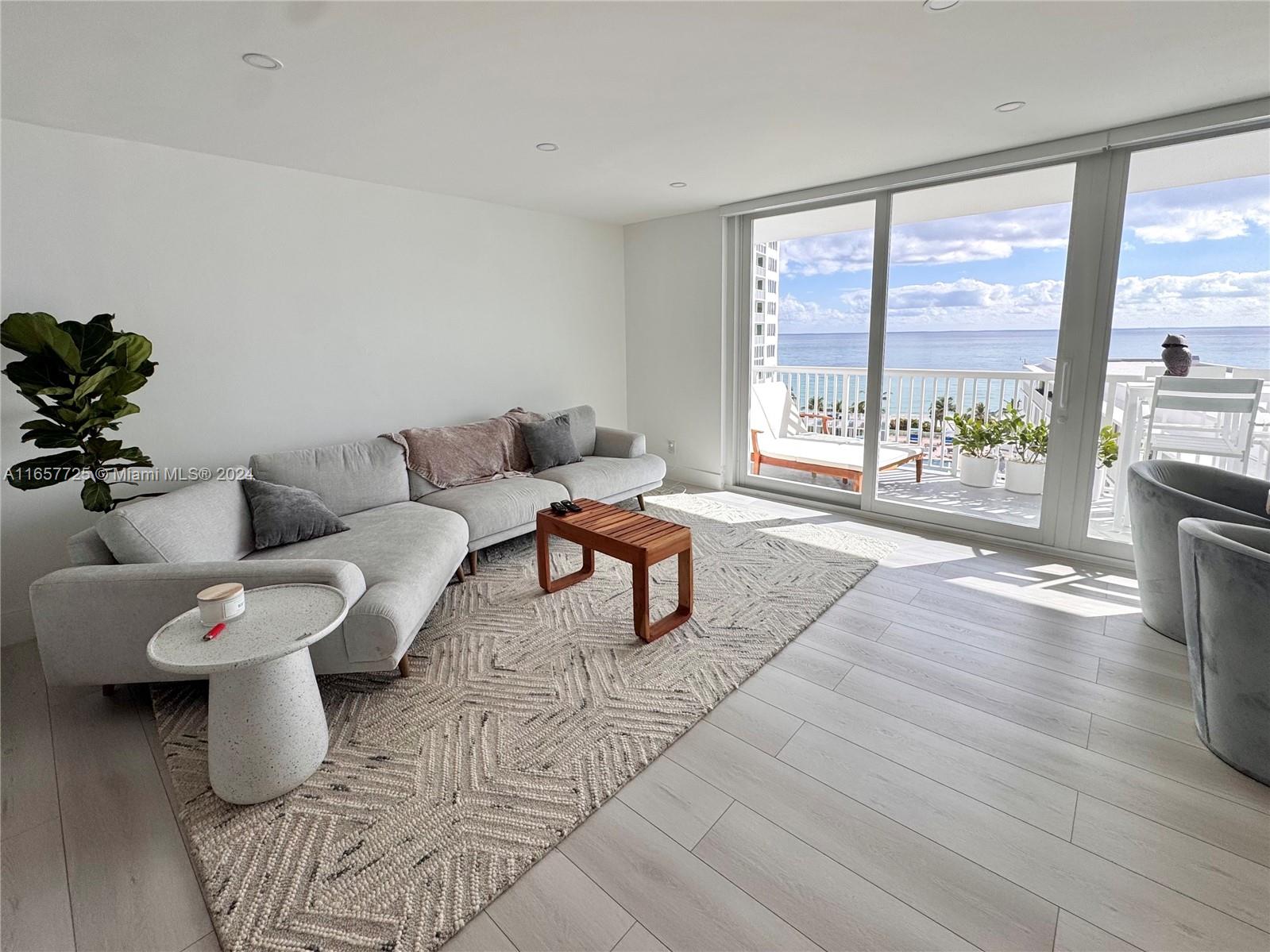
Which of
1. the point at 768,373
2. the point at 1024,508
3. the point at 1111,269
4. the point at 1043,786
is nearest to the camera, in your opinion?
the point at 1043,786

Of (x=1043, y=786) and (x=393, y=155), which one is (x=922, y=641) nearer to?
(x=1043, y=786)

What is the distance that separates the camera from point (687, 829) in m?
1.69

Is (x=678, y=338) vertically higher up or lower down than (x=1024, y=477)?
higher up

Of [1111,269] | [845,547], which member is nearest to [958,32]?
[1111,269]

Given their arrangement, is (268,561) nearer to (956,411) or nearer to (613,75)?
(613,75)

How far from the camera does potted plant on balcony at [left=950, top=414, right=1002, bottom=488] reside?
488cm

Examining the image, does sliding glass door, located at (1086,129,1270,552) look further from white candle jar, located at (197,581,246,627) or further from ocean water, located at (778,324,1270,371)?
white candle jar, located at (197,581,246,627)

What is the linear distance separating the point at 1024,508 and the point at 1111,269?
72.9 inches

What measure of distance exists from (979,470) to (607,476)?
10.5ft

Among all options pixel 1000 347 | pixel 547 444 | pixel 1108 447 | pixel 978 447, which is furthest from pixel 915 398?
pixel 547 444

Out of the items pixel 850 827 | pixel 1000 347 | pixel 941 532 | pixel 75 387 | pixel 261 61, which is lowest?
pixel 850 827

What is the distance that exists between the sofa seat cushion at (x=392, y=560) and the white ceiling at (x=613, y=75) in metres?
1.96

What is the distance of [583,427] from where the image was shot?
15.9 feet

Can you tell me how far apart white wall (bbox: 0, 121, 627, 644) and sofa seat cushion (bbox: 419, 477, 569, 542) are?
36.1 inches
